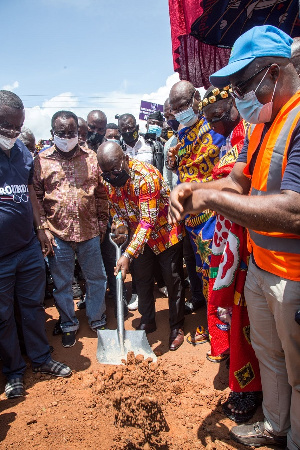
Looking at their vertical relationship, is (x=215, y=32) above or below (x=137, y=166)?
above

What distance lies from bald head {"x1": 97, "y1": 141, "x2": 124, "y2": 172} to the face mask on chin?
154 cm

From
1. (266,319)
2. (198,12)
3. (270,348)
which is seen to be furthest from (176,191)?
(198,12)

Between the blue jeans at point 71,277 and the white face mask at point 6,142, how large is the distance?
113cm

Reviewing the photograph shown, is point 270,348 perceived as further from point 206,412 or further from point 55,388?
point 55,388

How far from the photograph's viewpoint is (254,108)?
165 centimetres

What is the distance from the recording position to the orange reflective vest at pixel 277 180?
1.51 metres

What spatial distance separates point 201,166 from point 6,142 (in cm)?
172

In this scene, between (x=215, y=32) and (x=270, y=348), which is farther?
(x=215, y=32)

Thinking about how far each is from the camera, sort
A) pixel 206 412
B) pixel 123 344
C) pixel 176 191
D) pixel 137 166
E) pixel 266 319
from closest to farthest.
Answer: pixel 176 191
pixel 266 319
pixel 206 412
pixel 123 344
pixel 137 166

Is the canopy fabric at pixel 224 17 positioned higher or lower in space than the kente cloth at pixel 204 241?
higher


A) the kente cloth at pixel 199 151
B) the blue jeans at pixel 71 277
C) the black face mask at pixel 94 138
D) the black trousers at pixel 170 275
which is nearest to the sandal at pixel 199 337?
the black trousers at pixel 170 275

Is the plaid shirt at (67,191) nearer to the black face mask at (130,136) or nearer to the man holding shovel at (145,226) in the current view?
the man holding shovel at (145,226)

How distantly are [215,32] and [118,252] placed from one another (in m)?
2.68

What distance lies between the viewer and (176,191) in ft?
5.11
